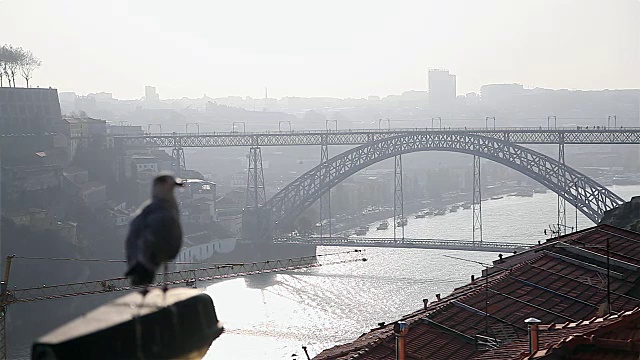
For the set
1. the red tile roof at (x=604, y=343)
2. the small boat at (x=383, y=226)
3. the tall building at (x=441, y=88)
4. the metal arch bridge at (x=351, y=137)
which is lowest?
the small boat at (x=383, y=226)

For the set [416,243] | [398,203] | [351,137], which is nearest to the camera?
[416,243]

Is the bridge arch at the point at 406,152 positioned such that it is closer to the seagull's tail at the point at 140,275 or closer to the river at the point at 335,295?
the river at the point at 335,295

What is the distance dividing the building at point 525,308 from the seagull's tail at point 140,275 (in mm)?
3126

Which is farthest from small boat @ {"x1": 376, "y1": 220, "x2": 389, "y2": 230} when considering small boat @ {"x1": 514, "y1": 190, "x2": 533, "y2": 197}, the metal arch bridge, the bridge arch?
small boat @ {"x1": 514, "y1": 190, "x2": 533, "y2": 197}

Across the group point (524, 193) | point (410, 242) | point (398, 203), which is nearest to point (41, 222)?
point (410, 242)

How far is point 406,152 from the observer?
24.2 meters

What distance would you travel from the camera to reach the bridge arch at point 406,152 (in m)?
22.1

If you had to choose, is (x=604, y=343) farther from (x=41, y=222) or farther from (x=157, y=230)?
(x=41, y=222)

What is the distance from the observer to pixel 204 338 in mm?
1050

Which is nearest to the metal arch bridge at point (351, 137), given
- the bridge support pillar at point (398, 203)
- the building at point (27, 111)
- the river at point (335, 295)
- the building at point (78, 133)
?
the building at point (78, 133)

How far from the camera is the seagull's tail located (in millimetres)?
978

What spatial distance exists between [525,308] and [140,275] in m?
5.63

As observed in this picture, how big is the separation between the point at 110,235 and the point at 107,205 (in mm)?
1508

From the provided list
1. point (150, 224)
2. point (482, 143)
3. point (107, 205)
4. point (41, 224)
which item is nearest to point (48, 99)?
point (107, 205)
